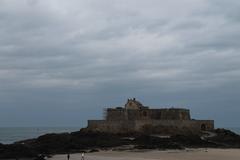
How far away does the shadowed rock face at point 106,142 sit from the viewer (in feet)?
117

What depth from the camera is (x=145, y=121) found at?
4438cm

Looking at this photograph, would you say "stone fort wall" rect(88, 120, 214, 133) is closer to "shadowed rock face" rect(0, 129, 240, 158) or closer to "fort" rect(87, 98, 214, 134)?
"fort" rect(87, 98, 214, 134)

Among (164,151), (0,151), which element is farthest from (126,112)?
(0,151)

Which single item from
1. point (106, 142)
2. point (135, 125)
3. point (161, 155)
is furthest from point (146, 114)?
point (161, 155)

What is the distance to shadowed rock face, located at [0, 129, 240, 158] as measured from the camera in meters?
→ 35.8

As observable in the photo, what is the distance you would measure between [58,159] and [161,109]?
19.6m

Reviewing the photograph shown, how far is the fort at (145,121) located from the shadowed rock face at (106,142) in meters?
1.37

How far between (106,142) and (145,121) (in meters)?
6.59

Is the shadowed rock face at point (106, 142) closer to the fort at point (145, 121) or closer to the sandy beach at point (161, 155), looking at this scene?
the fort at point (145, 121)

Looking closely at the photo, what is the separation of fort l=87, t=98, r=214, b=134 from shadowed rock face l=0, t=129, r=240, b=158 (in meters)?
1.37

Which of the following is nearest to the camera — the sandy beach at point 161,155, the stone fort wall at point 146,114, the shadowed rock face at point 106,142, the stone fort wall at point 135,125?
the sandy beach at point 161,155

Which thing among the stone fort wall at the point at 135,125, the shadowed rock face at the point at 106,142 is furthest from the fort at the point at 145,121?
the shadowed rock face at the point at 106,142

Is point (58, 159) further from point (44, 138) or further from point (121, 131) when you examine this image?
point (121, 131)

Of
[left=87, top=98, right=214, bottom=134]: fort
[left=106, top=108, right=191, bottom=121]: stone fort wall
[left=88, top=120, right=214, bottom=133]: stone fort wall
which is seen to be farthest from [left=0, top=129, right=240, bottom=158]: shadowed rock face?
[left=106, top=108, right=191, bottom=121]: stone fort wall
